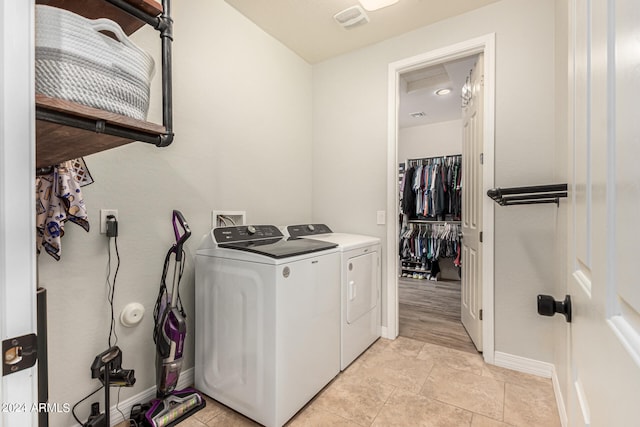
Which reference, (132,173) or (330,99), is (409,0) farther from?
(132,173)

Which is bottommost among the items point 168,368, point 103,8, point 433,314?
point 433,314

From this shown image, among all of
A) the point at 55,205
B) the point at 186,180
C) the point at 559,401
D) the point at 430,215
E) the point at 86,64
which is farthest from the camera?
the point at 430,215

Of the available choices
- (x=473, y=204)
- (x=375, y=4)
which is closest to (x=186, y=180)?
(x=375, y=4)

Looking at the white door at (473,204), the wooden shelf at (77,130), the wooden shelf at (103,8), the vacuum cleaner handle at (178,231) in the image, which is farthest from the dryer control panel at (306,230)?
the wooden shelf at (103,8)

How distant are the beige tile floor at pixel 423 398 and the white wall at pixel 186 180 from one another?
0.64 meters

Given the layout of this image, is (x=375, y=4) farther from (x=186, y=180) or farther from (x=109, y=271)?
(x=109, y=271)

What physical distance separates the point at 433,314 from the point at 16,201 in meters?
3.43

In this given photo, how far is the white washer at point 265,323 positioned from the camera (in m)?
1.47

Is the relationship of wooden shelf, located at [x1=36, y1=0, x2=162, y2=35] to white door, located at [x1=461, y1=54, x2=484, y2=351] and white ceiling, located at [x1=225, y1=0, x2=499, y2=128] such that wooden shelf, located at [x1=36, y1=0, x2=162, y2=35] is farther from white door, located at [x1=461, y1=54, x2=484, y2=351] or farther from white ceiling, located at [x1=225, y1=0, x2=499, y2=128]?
white door, located at [x1=461, y1=54, x2=484, y2=351]

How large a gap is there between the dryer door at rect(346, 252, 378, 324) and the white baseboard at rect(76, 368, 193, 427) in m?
1.12

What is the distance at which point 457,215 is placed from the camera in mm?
4699

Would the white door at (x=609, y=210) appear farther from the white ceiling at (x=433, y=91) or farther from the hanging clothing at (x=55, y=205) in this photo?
the white ceiling at (x=433, y=91)

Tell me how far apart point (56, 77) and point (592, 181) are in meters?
1.07

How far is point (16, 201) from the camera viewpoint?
470mm
